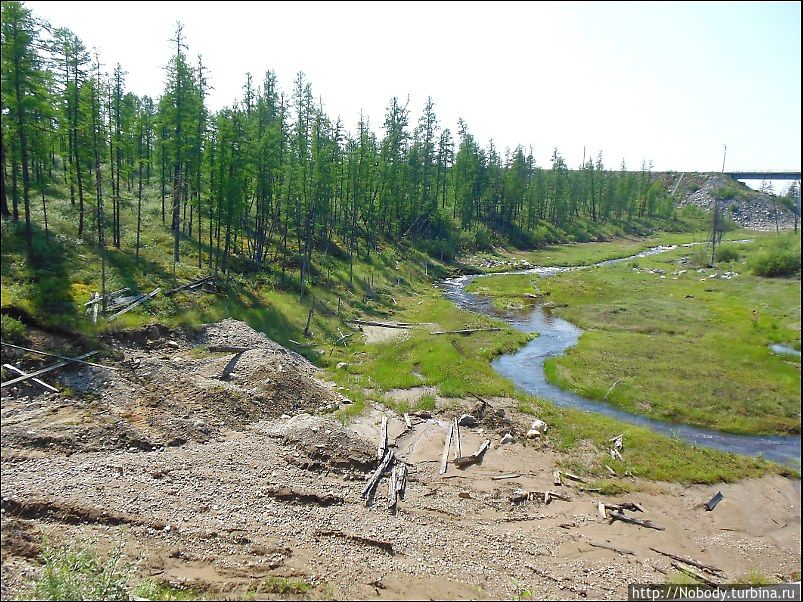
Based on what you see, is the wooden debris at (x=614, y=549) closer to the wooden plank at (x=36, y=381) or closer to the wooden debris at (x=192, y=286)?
the wooden plank at (x=36, y=381)

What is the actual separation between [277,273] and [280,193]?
32.0ft

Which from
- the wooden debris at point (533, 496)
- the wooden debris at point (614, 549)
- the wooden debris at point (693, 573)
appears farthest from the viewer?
the wooden debris at point (533, 496)

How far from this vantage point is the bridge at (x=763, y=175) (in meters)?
182

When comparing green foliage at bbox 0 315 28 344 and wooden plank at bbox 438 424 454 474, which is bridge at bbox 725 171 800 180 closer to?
wooden plank at bbox 438 424 454 474

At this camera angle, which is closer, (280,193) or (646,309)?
(646,309)

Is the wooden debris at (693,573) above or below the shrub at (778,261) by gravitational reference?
below

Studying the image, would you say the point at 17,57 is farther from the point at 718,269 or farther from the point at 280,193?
the point at 718,269

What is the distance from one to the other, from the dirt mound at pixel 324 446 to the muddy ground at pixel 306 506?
0.07 meters

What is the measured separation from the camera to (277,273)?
45.3m

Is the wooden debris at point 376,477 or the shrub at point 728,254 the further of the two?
the shrub at point 728,254

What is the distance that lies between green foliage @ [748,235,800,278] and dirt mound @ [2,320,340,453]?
4621 centimetres

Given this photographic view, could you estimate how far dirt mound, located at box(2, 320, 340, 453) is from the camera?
706 inches

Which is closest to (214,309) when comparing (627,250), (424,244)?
(424,244)

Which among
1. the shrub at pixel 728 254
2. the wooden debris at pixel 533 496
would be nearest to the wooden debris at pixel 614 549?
the wooden debris at pixel 533 496
